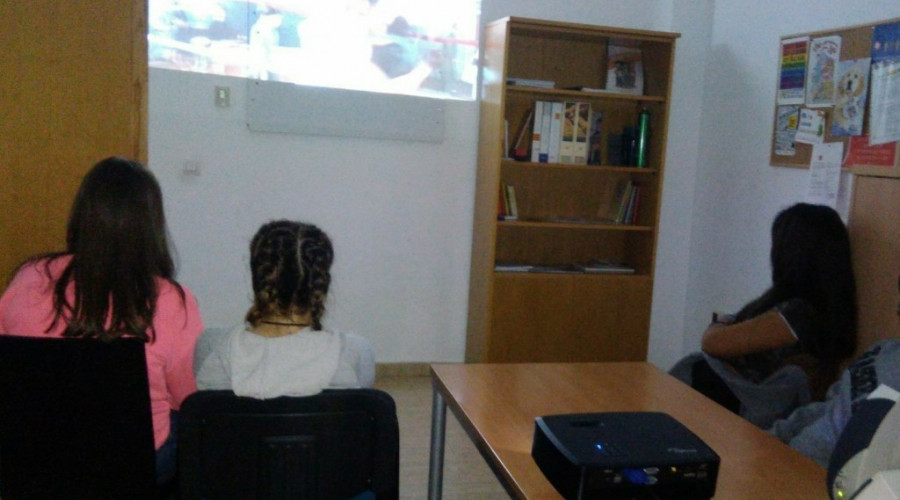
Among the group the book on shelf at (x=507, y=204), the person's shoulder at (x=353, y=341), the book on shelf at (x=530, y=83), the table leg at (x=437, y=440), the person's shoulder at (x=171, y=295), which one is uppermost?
the book on shelf at (x=530, y=83)

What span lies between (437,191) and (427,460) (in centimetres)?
148

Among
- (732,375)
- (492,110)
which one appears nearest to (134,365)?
(732,375)

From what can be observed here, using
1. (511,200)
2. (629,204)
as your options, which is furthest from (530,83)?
(629,204)

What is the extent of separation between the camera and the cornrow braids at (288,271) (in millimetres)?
1635

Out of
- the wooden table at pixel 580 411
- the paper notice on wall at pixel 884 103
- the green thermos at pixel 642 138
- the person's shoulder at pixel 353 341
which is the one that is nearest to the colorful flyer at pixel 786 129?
the paper notice on wall at pixel 884 103

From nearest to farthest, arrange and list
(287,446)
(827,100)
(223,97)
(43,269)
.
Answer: (287,446) → (43,269) → (827,100) → (223,97)

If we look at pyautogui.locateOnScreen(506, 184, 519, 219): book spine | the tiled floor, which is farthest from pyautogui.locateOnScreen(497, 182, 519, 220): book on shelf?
the tiled floor

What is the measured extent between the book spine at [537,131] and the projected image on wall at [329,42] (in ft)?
1.38

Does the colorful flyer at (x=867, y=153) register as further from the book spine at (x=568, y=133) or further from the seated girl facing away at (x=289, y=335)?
the seated girl facing away at (x=289, y=335)

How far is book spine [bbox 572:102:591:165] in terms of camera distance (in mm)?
3771

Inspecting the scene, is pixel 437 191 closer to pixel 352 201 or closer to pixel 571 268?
pixel 352 201

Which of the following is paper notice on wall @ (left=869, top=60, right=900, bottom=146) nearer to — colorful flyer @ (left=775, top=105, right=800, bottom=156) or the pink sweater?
colorful flyer @ (left=775, top=105, right=800, bottom=156)

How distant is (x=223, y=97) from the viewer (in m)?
3.56

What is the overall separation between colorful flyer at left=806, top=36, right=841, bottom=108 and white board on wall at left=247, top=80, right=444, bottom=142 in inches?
67.5
